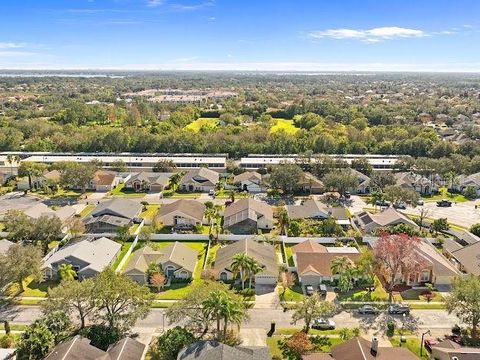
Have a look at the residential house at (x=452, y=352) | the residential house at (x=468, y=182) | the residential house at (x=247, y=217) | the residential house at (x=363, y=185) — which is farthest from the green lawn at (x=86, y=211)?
the residential house at (x=468, y=182)

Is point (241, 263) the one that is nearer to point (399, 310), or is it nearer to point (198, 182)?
point (399, 310)

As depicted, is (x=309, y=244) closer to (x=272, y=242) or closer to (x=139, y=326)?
(x=272, y=242)

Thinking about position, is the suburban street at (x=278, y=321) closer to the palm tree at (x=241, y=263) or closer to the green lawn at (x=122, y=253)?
the palm tree at (x=241, y=263)

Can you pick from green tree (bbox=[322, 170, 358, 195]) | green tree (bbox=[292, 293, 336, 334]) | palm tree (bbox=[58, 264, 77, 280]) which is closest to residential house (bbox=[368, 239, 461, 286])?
green tree (bbox=[292, 293, 336, 334])

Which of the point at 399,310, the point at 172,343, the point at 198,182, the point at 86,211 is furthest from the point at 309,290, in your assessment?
the point at 198,182

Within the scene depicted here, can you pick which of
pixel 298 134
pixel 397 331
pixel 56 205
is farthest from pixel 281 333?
pixel 298 134

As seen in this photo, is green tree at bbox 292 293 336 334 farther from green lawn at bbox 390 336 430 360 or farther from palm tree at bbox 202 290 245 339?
green lawn at bbox 390 336 430 360
